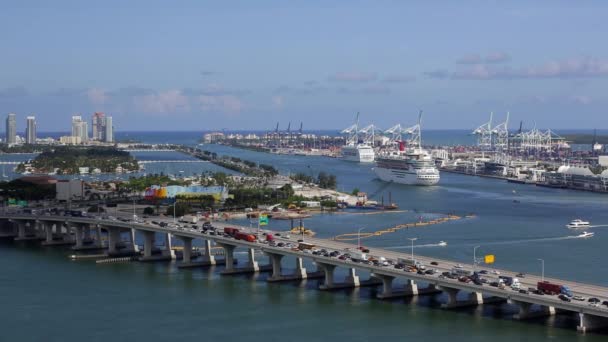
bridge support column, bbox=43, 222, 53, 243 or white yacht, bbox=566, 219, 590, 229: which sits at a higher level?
white yacht, bbox=566, 219, 590, 229

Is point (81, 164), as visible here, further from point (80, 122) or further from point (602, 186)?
point (80, 122)

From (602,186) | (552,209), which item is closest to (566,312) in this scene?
(552,209)

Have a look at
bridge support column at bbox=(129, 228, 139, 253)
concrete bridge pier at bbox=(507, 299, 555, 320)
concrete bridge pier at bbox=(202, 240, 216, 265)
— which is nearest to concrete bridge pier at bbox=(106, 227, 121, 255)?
bridge support column at bbox=(129, 228, 139, 253)

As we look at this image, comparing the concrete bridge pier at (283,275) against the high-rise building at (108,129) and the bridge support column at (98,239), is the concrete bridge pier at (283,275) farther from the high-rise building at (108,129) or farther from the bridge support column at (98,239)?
the high-rise building at (108,129)

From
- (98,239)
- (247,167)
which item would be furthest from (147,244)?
(247,167)

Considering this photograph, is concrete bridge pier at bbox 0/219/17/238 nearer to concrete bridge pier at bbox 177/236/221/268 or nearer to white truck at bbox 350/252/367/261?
concrete bridge pier at bbox 177/236/221/268

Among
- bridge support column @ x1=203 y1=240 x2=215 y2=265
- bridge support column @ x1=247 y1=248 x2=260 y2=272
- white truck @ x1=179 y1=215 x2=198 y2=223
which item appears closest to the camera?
bridge support column @ x1=247 y1=248 x2=260 y2=272

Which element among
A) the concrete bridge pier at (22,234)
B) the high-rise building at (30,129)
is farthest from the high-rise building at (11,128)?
the concrete bridge pier at (22,234)

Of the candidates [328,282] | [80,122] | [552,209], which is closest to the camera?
[328,282]
